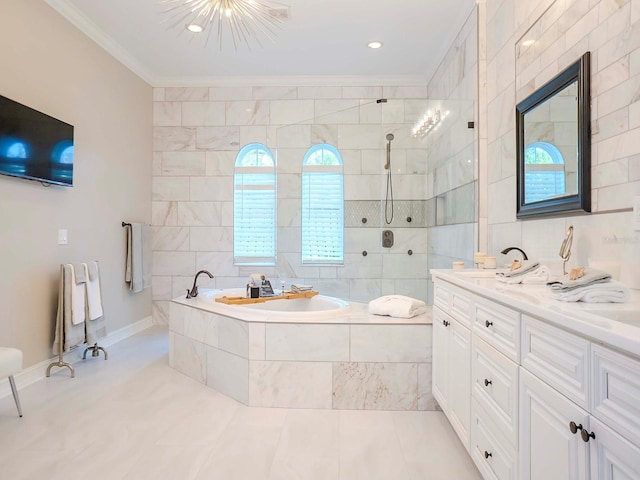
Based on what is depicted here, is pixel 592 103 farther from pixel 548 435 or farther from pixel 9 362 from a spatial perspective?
pixel 9 362

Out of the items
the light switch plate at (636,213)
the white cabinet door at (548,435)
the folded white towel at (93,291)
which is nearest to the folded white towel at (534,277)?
the light switch plate at (636,213)

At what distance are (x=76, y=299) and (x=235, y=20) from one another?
2.62 meters

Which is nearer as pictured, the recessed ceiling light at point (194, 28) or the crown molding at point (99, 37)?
the crown molding at point (99, 37)

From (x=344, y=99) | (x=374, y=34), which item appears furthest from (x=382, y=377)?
(x=344, y=99)

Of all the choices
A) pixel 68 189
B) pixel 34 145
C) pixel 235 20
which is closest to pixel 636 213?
pixel 235 20

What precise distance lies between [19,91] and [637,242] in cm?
363

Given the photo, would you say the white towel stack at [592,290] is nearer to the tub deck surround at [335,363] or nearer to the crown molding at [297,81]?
the tub deck surround at [335,363]

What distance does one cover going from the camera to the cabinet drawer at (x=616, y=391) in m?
0.79

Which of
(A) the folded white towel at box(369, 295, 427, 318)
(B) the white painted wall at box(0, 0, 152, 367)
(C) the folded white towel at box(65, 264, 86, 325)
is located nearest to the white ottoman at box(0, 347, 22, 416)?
(B) the white painted wall at box(0, 0, 152, 367)

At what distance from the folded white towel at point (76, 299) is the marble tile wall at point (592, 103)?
10.3 ft

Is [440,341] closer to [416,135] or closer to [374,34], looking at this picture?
[416,135]

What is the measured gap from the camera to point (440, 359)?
227 cm

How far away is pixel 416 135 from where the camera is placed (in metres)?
3.64

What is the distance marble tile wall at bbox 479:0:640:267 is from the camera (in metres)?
1.42
